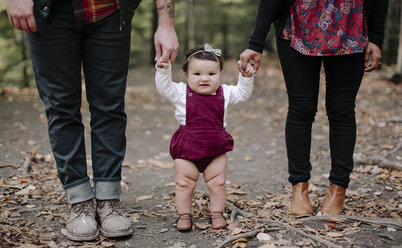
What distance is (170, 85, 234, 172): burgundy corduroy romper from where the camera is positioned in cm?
246

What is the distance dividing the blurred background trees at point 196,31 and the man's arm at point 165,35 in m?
8.68

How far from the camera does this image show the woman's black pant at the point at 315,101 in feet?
8.17

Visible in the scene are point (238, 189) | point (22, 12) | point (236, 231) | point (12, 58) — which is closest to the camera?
point (22, 12)

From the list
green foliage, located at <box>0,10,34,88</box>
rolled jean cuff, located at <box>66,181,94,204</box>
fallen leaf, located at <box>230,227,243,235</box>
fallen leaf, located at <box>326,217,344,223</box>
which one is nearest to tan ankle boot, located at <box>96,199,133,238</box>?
rolled jean cuff, located at <box>66,181,94,204</box>

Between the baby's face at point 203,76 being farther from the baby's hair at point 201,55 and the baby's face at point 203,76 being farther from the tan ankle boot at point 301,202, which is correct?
the tan ankle boot at point 301,202

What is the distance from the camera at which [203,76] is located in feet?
8.08

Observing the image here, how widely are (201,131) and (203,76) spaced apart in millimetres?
369

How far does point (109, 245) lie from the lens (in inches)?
92.7

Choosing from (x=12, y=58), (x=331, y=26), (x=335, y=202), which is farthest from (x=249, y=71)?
(x=12, y=58)

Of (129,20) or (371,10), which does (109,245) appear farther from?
(371,10)

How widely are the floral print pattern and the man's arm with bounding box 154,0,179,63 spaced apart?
829mm

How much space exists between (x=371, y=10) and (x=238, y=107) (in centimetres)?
605

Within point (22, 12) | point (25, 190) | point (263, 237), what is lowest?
point (25, 190)

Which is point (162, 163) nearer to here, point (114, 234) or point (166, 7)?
point (114, 234)
